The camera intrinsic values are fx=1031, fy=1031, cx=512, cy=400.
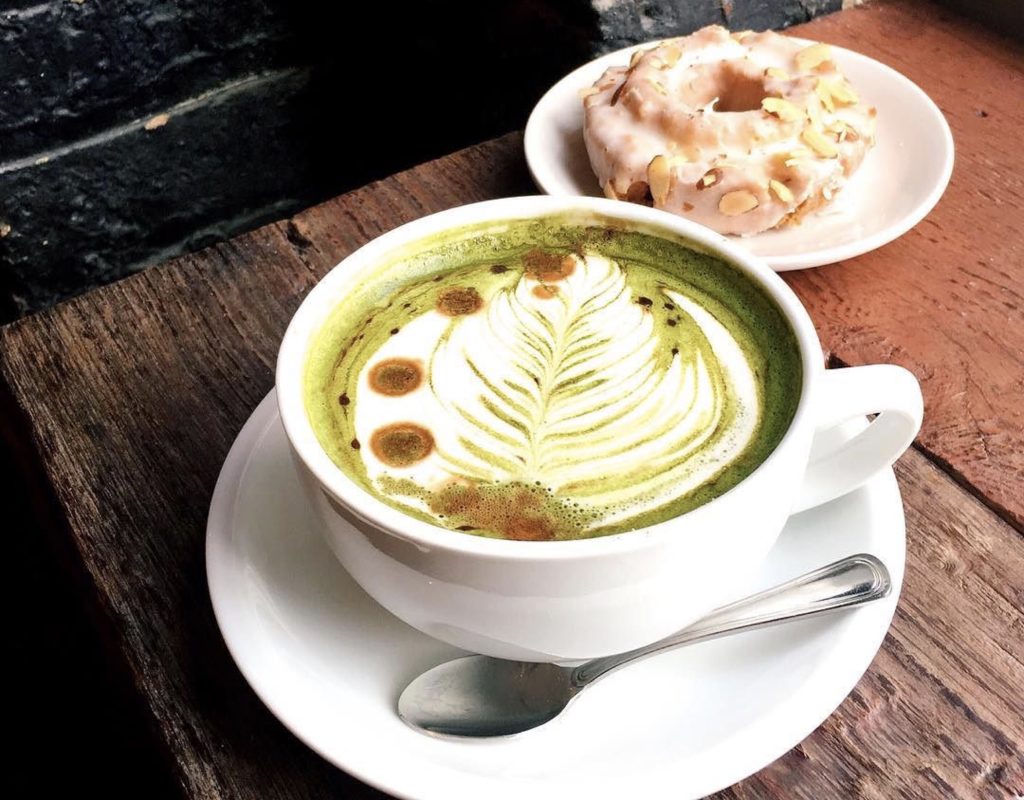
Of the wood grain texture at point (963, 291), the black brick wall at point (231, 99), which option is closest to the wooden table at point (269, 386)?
the wood grain texture at point (963, 291)

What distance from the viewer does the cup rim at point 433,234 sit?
0.59 metres

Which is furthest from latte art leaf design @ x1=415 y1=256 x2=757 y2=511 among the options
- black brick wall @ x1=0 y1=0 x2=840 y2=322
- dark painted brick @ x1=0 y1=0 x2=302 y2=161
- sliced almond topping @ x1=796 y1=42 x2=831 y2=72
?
dark painted brick @ x1=0 y1=0 x2=302 y2=161

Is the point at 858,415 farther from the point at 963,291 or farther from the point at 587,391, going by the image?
the point at 963,291

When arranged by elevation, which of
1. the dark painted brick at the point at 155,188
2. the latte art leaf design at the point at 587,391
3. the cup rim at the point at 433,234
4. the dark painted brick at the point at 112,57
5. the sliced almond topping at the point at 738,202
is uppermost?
the cup rim at the point at 433,234

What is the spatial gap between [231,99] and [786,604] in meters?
1.56

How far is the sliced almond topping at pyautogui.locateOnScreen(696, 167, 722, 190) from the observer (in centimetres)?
112

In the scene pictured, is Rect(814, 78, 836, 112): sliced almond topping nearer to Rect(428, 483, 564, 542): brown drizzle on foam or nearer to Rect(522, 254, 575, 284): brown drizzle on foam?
Rect(522, 254, 575, 284): brown drizzle on foam

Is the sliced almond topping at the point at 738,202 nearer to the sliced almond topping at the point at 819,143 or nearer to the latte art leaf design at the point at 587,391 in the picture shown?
the sliced almond topping at the point at 819,143

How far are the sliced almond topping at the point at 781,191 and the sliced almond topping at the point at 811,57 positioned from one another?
21 cm

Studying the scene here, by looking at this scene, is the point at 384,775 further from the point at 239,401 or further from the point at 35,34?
the point at 35,34

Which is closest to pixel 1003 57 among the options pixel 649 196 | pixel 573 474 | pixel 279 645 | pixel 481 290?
pixel 649 196

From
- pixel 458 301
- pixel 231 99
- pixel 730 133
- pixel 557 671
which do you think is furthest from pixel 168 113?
pixel 557 671

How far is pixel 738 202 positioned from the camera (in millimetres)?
1113

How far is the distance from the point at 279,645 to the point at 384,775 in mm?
124
